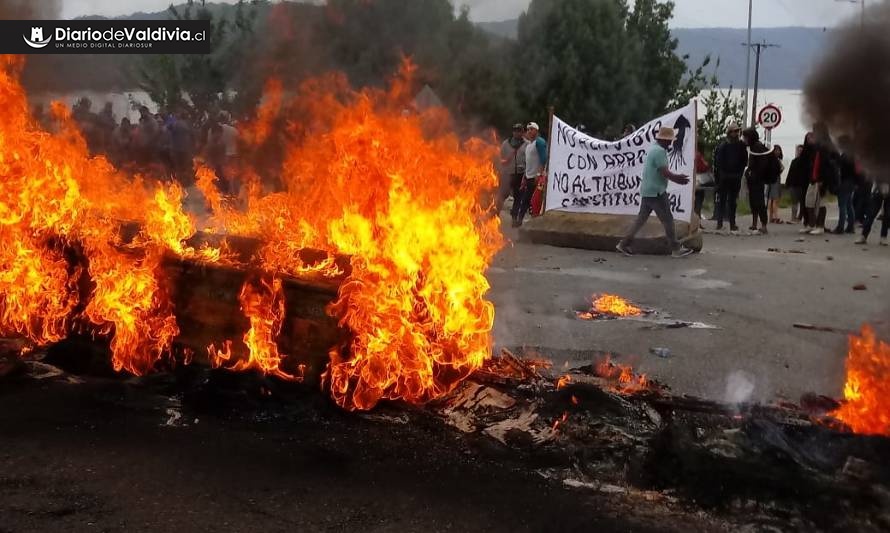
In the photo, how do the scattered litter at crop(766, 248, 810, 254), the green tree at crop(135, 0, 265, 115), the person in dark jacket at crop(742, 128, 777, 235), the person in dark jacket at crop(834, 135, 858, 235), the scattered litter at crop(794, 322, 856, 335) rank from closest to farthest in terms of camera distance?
1. the scattered litter at crop(794, 322, 856, 335)
2. the scattered litter at crop(766, 248, 810, 254)
3. the green tree at crop(135, 0, 265, 115)
4. the person in dark jacket at crop(834, 135, 858, 235)
5. the person in dark jacket at crop(742, 128, 777, 235)

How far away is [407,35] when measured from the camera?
898 cm

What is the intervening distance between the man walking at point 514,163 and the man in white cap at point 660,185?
3.50 m

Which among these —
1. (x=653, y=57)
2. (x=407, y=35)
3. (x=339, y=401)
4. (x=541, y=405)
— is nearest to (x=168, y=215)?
(x=339, y=401)

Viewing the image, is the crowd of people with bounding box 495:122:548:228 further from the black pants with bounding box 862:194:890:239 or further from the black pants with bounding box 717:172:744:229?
the black pants with bounding box 862:194:890:239

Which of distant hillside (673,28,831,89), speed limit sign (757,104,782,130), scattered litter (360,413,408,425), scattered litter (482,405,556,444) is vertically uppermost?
speed limit sign (757,104,782,130)

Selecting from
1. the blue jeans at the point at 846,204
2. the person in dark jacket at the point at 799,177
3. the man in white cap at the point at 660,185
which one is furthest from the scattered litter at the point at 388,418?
the person in dark jacket at the point at 799,177

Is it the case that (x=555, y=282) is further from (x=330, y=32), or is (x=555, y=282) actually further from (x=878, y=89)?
(x=878, y=89)

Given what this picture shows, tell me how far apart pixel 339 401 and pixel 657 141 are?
7.61 meters

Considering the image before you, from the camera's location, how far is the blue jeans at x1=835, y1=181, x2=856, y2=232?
13484 millimetres

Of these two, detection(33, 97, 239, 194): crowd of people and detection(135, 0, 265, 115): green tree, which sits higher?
detection(135, 0, 265, 115): green tree

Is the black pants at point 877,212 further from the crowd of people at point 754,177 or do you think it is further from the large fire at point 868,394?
the large fire at point 868,394

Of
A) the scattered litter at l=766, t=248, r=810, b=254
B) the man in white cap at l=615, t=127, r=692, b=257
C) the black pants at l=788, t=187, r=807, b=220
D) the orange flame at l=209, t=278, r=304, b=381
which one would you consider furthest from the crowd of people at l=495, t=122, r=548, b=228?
the orange flame at l=209, t=278, r=304, b=381

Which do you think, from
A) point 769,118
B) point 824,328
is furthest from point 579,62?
point 824,328

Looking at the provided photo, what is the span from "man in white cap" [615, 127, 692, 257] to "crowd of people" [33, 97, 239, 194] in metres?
6.94
